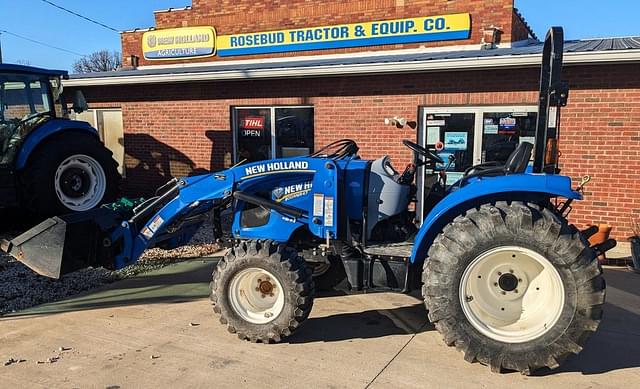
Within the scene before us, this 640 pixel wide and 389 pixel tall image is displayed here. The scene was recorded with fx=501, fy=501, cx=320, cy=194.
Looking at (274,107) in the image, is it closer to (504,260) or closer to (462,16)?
(462,16)

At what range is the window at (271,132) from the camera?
9.11m

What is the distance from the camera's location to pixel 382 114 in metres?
8.34

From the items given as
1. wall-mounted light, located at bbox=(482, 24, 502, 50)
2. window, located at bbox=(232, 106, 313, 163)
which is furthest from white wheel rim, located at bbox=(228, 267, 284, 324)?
wall-mounted light, located at bbox=(482, 24, 502, 50)

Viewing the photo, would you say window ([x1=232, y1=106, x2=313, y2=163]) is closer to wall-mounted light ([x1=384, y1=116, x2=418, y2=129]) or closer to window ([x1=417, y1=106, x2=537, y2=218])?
wall-mounted light ([x1=384, y1=116, x2=418, y2=129])

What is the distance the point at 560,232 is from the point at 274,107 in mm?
6633

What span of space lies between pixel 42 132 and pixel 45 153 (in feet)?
1.13

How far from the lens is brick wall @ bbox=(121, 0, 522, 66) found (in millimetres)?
9922

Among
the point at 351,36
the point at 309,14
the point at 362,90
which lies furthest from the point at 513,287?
the point at 309,14

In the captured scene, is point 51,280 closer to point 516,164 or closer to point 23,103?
point 23,103

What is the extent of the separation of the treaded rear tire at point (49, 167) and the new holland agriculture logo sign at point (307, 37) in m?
5.54

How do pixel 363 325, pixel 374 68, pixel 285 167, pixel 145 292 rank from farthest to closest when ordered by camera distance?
pixel 374 68, pixel 145 292, pixel 363 325, pixel 285 167

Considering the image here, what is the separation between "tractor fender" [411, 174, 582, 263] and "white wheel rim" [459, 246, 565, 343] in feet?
1.39

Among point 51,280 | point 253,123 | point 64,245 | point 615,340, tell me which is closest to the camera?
point 615,340

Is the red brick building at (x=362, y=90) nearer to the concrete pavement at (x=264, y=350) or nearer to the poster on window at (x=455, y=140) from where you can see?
the poster on window at (x=455, y=140)
